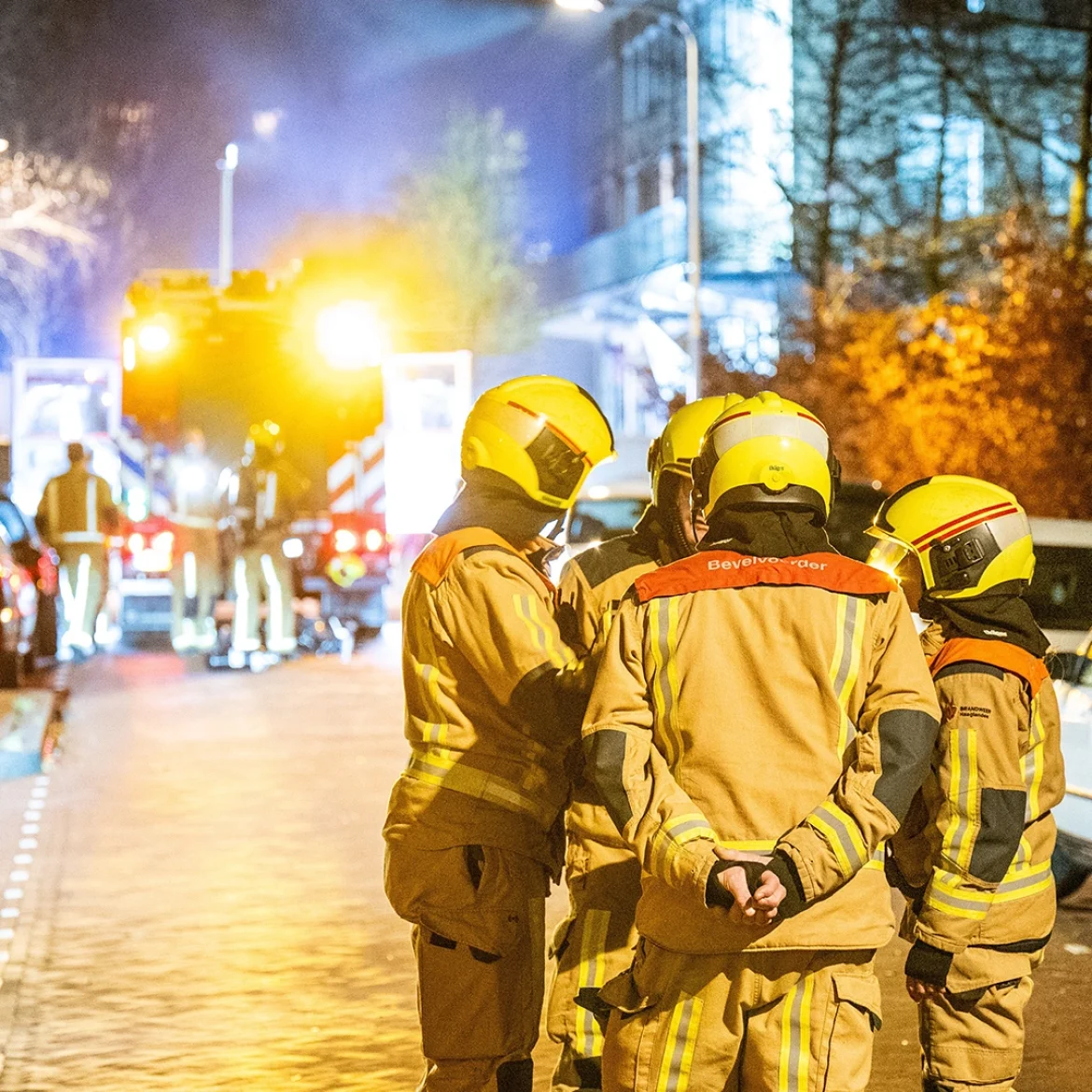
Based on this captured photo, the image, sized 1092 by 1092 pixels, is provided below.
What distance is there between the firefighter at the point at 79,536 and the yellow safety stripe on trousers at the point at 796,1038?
47.7 ft

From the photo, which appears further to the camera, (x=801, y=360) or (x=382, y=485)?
(x=801, y=360)

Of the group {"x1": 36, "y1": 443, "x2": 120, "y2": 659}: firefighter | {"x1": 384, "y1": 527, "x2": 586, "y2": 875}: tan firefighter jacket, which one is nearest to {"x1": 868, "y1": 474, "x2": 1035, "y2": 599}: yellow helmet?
{"x1": 384, "y1": 527, "x2": 586, "y2": 875}: tan firefighter jacket

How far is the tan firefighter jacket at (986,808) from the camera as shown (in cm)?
405

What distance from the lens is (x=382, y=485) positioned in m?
18.9

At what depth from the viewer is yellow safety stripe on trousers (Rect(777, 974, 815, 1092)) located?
345 centimetres

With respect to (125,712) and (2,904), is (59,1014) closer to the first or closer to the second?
(2,904)

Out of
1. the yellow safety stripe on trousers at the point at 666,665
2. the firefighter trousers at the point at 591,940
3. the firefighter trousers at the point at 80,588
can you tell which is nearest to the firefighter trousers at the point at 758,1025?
the yellow safety stripe on trousers at the point at 666,665

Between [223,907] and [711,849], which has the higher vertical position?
[711,849]

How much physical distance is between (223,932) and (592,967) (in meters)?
3.29

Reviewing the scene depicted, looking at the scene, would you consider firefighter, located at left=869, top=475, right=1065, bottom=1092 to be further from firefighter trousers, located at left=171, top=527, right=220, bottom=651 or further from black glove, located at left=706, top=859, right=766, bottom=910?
firefighter trousers, located at left=171, top=527, right=220, bottom=651

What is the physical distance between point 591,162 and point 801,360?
30559mm

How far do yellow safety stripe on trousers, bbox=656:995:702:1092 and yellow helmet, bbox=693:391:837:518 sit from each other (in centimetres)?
97

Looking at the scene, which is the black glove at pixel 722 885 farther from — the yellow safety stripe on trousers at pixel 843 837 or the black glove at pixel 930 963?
the black glove at pixel 930 963

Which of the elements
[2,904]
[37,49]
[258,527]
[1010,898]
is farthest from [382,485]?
[37,49]
